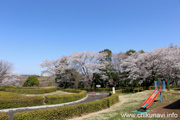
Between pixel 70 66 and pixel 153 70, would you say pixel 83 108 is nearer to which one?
pixel 153 70

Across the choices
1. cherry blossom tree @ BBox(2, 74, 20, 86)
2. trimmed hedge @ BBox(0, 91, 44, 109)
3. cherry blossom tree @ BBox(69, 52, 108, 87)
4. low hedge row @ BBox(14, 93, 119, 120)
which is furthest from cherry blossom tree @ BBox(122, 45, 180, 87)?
cherry blossom tree @ BBox(2, 74, 20, 86)

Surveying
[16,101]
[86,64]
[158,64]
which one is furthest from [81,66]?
[16,101]

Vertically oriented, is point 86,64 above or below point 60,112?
above

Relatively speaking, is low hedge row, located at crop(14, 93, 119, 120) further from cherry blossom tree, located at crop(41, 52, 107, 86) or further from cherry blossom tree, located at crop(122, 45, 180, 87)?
cherry blossom tree, located at crop(41, 52, 107, 86)

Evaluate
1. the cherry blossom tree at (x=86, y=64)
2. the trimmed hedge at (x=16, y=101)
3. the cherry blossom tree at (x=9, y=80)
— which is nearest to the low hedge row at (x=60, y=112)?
the trimmed hedge at (x=16, y=101)

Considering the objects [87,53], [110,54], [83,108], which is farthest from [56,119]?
[110,54]

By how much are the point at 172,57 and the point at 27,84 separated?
4423cm

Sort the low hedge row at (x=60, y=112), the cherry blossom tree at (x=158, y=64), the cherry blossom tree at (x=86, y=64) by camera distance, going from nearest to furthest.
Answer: the low hedge row at (x=60, y=112)
the cherry blossom tree at (x=158, y=64)
the cherry blossom tree at (x=86, y=64)

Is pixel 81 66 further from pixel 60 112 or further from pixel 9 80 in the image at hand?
pixel 60 112

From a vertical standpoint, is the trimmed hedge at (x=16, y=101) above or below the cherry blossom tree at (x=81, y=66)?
below

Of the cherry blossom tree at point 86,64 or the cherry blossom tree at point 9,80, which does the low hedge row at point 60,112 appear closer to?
the cherry blossom tree at point 86,64

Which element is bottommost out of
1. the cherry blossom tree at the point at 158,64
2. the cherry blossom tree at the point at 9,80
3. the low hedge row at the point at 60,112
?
the low hedge row at the point at 60,112

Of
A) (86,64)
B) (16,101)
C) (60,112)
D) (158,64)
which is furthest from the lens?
(86,64)

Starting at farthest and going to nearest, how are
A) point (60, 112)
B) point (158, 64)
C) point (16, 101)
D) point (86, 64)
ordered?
point (86, 64), point (158, 64), point (16, 101), point (60, 112)
